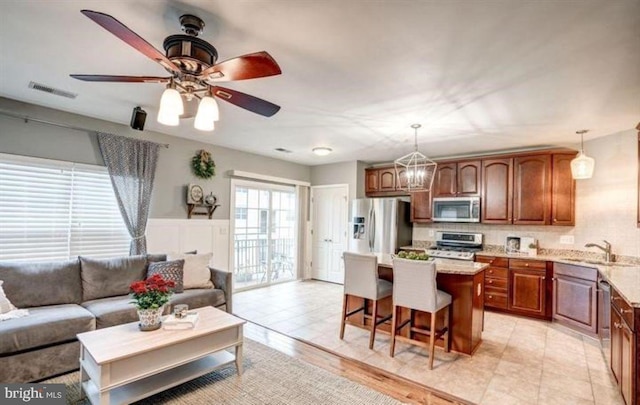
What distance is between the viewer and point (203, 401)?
2.33 metres

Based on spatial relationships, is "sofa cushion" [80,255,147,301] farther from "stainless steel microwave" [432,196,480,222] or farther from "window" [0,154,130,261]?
"stainless steel microwave" [432,196,480,222]

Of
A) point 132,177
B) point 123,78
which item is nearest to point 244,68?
point 123,78

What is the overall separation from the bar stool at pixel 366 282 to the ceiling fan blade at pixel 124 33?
2458 mm

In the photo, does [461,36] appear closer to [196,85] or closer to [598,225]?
[196,85]

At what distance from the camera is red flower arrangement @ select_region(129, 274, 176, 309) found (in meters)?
2.35

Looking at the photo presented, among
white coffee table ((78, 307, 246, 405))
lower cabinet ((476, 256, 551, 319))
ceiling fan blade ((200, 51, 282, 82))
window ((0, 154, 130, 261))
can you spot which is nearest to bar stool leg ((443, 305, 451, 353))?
lower cabinet ((476, 256, 551, 319))

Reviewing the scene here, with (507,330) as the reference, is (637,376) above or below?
above

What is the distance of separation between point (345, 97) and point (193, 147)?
9.47ft

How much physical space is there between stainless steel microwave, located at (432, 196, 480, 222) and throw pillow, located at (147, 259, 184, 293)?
4.05 metres

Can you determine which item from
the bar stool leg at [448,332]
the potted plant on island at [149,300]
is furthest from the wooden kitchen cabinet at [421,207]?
the potted plant on island at [149,300]

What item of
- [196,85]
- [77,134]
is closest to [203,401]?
[196,85]

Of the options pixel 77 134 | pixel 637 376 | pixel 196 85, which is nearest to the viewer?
pixel 637 376

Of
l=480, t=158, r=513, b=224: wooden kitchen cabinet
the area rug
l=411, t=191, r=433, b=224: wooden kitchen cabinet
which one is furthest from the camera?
l=411, t=191, r=433, b=224: wooden kitchen cabinet

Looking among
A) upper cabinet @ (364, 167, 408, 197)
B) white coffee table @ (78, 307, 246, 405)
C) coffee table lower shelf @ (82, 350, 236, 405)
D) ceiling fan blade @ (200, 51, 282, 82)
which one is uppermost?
ceiling fan blade @ (200, 51, 282, 82)
